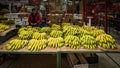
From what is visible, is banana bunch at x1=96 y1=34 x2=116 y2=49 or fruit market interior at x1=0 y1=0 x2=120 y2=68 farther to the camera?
banana bunch at x1=96 y1=34 x2=116 y2=49

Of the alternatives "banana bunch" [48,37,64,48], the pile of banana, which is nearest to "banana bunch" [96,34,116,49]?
the pile of banana

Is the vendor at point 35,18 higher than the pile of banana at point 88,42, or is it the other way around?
the vendor at point 35,18

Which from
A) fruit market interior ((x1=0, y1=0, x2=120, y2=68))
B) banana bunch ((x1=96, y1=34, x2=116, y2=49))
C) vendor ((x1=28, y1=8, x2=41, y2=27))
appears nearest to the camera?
fruit market interior ((x1=0, y1=0, x2=120, y2=68))

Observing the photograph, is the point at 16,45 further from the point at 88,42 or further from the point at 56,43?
the point at 88,42

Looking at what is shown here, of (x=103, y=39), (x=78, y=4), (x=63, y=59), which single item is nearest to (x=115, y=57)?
(x=63, y=59)

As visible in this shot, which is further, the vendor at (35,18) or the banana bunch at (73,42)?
the vendor at (35,18)

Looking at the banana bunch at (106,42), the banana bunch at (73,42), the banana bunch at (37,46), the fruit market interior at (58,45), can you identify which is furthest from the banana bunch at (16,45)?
the banana bunch at (106,42)

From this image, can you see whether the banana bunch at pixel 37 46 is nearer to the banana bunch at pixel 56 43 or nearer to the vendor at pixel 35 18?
the banana bunch at pixel 56 43

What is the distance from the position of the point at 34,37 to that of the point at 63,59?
2217 mm

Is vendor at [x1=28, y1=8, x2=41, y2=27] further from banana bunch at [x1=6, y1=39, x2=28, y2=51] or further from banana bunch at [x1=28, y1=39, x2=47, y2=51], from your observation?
banana bunch at [x1=28, y1=39, x2=47, y2=51]

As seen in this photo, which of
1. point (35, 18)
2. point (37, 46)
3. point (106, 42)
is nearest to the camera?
point (37, 46)

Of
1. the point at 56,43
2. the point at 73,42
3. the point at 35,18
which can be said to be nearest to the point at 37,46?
the point at 56,43

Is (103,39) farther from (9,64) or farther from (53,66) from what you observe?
(9,64)

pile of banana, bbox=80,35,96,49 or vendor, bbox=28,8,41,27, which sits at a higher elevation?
vendor, bbox=28,8,41,27
